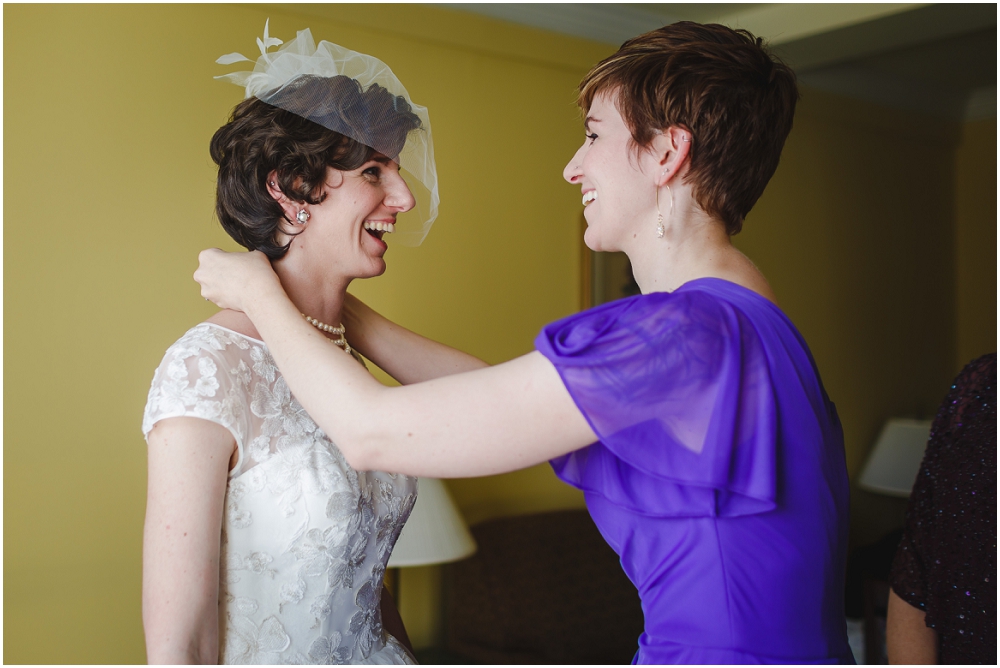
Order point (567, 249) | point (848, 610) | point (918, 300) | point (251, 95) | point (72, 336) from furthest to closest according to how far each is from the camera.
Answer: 1. point (918, 300)
2. point (848, 610)
3. point (567, 249)
4. point (72, 336)
5. point (251, 95)

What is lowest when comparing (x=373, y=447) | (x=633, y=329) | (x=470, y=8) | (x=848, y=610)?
(x=848, y=610)

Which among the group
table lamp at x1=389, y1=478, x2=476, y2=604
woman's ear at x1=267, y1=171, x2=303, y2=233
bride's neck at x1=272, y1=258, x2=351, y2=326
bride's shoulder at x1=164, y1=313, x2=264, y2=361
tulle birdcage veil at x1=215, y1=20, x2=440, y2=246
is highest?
tulle birdcage veil at x1=215, y1=20, x2=440, y2=246

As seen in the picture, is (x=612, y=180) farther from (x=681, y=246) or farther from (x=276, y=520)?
(x=276, y=520)

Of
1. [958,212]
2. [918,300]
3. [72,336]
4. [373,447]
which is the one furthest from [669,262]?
[958,212]

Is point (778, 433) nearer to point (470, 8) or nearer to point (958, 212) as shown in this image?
point (470, 8)

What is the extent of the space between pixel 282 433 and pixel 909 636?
1.20m

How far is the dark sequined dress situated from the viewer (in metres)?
1.33

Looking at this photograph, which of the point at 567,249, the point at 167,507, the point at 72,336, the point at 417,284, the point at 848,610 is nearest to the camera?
the point at 167,507

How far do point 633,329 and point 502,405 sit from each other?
19cm

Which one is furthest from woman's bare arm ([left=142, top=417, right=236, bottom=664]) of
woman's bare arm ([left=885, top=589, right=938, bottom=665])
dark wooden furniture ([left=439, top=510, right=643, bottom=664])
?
dark wooden furniture ([left=439, top=510, right=643, bottom=664])

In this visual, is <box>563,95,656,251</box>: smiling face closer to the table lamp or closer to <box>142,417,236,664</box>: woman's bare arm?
<box>142,417,236,664</box>: woman's bare arm

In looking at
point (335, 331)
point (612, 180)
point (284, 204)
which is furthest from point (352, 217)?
point (612, 180)

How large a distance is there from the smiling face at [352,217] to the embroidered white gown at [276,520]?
227 mm

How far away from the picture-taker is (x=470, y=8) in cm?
356
